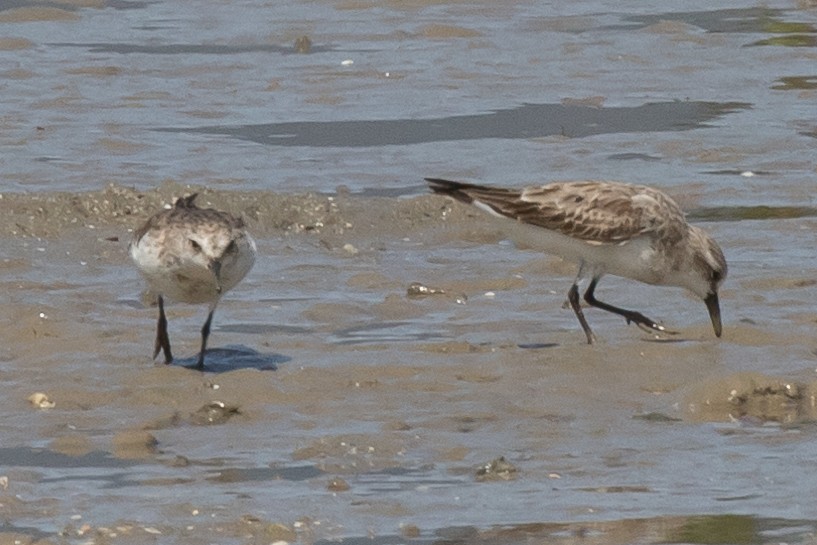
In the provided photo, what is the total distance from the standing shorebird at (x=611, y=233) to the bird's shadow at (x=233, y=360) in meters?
1.31

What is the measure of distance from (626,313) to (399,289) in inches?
60.4

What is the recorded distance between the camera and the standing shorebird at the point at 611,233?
11.0 meters

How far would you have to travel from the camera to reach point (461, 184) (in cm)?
1106

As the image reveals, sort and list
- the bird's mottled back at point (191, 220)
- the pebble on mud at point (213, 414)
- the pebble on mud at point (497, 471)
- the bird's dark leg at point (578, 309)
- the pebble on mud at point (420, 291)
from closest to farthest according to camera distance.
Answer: the pebble on mud at point (497, 471) < the pebble on mud at point (213, 414) < the bird's mottled back at point (191, 220) < the bird's dark leg at point (578, 309) < the pebble on mud at point (420, 291)

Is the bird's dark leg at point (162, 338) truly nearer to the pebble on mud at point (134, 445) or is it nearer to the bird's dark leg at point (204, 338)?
the bird's dark leg at point (204, 338)

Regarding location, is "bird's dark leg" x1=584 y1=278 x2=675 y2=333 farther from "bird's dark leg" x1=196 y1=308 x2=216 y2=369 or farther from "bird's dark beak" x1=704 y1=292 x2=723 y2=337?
"bird's dark leg" x1=196 y1=308 x2=216 y2=369

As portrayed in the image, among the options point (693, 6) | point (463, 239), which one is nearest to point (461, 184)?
point (463, 239)

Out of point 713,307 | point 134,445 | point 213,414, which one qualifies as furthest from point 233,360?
point 713,307

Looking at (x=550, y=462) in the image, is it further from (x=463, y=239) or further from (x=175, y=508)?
(x=463, y=239)

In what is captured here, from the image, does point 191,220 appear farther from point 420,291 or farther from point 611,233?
point 611,233

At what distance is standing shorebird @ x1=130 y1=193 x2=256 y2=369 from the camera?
9.85 m

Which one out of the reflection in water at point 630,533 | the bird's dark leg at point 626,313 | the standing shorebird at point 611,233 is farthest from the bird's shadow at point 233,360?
the reflection in water at point 630,533

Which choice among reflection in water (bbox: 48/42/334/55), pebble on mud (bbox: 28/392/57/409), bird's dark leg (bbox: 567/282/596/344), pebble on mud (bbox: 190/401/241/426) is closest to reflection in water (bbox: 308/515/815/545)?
pebble on mud (bbox: 190/401/241/426)

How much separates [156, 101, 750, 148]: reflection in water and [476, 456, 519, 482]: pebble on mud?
23.1 feet
